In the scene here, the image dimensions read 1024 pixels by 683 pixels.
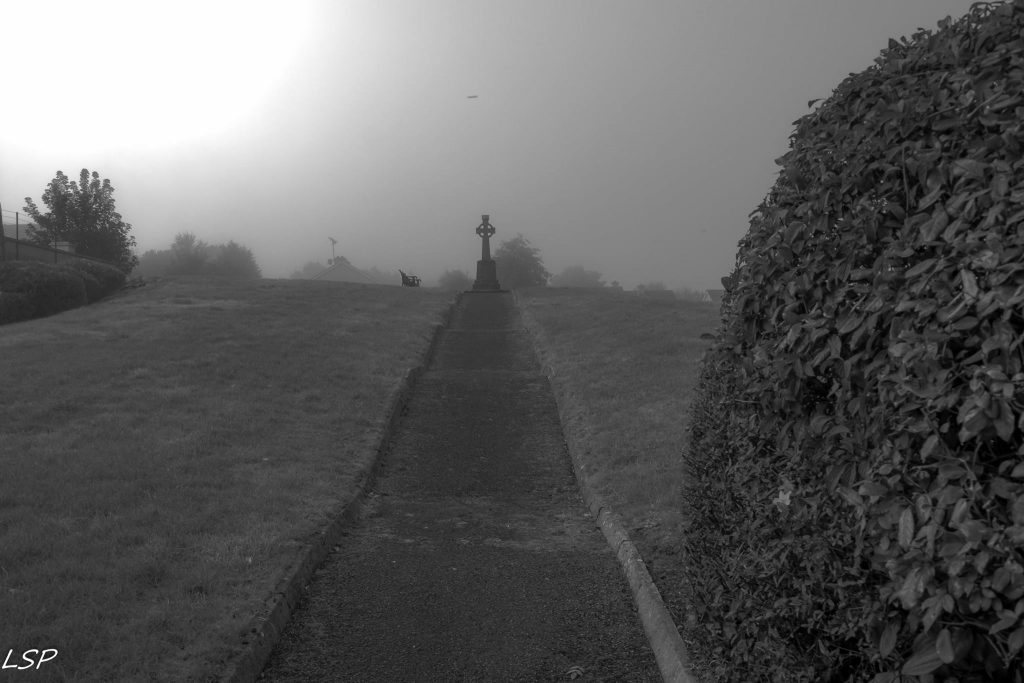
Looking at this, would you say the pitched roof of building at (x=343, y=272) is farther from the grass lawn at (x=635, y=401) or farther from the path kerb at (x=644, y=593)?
the path kerb at (x=644, y=593)

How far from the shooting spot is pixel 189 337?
15.7 m

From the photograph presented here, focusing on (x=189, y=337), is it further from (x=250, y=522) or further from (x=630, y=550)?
(x=630, y=550)

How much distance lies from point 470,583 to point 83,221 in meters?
41.1

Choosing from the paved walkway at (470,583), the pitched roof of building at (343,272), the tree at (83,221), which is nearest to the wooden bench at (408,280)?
the tree at (83,221)

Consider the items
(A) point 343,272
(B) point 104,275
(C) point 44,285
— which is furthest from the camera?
(A) point 343,272

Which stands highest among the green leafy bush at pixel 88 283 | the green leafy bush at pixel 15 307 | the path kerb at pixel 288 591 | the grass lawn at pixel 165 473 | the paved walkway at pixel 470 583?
the green leafy bush at pixel 88 283

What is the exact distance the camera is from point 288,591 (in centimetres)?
514

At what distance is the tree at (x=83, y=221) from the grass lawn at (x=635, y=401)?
2761 cm

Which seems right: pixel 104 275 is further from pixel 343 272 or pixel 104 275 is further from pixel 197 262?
pixel 343 272

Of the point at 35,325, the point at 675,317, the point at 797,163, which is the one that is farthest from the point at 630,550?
the point at 35,325

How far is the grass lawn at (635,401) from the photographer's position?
6449 mm

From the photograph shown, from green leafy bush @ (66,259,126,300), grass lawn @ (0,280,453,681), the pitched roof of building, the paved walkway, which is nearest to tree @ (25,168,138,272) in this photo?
green leafy bush @ (66,259,126,300)

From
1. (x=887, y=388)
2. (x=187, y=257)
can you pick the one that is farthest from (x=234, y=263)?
(x=887, y=388)

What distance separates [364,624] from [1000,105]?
14.1 ft
